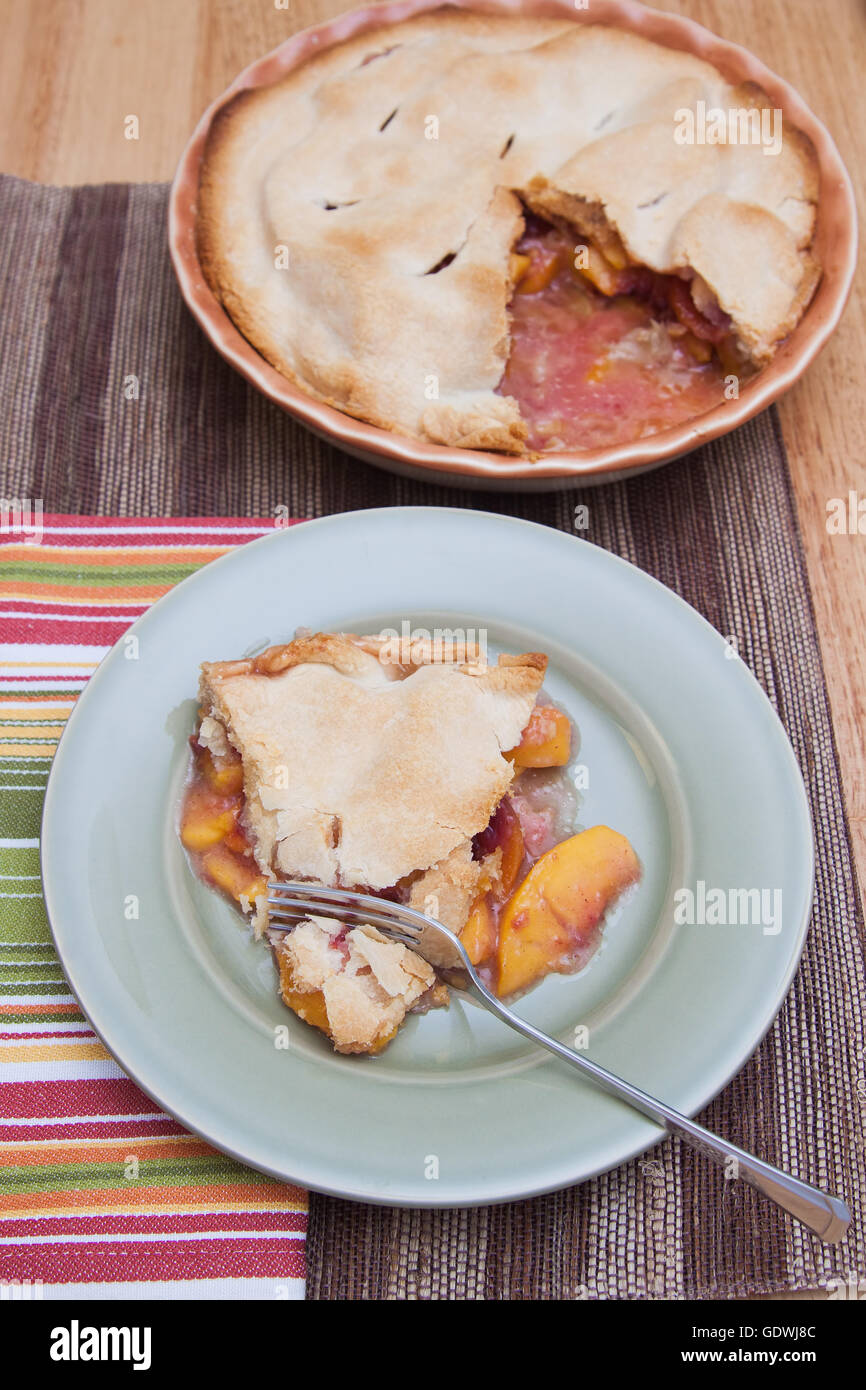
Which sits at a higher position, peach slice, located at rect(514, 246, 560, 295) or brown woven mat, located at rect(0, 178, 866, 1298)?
peach slice, located at rect(514, 246, 560, 295)

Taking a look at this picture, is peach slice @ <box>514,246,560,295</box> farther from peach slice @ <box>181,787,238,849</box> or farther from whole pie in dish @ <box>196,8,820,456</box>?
peach slice @ <box>181,787,238,849</box>

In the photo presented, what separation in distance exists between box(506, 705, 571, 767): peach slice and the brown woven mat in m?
0.40

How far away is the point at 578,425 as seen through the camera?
187 centimetres

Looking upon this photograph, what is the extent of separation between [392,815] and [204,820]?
25 cm

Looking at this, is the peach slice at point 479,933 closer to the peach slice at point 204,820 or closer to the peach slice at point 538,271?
the peach slice at point 204,820

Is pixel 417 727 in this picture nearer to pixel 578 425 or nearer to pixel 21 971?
pixel 21 971

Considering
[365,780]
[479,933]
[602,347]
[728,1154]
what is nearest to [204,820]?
[365,780]

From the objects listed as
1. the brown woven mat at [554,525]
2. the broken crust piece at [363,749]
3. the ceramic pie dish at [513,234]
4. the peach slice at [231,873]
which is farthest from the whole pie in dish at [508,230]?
the peach slice at [231,873]

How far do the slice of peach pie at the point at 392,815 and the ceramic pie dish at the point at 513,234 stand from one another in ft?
1.39

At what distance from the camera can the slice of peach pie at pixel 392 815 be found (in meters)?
1.27

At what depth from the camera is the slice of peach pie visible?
4.16 ft

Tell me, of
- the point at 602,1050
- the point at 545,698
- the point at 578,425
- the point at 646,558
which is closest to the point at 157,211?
the point at 578,425

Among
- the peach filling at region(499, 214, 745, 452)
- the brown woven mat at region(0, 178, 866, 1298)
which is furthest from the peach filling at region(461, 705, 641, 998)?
the peach filling at region(499, 214, 745, 452)

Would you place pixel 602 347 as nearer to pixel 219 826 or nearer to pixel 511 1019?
pixel 219 826
